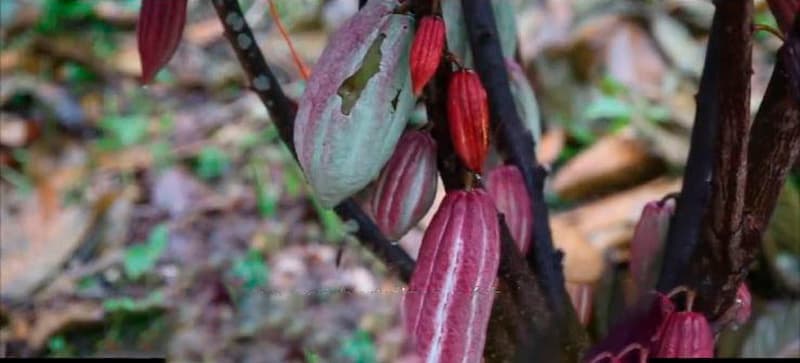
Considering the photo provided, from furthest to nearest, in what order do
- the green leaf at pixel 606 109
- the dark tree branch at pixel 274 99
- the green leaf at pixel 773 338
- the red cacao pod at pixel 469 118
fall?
1. the green leaf at pixel 606 109
2. the green leaf at pixel 773 338
3. the dark tree branch at pixel 274 99
4. the red cacao pod at pixel 469 118

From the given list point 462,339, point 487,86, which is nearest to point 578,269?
point 487,86

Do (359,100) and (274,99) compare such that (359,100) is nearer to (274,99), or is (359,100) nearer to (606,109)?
(274,99)

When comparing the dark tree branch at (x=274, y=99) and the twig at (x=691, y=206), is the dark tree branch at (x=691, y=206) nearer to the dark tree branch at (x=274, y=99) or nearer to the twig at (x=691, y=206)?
the twig at (x=691, y=206)

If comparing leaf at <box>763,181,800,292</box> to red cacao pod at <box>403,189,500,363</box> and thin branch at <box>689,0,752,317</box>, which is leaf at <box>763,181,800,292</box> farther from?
red cacao pod at <box>403,189,500,363</box>

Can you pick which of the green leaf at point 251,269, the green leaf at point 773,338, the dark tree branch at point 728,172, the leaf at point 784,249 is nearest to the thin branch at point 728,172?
the dark tree branch at point 728,172

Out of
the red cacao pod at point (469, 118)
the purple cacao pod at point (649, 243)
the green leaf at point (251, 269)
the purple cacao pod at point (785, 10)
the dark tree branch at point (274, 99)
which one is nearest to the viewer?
the purple cacao pod at point (785, 10)

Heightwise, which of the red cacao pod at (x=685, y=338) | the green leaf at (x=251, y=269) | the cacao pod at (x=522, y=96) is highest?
the cacao pod at (x=522, y=96)

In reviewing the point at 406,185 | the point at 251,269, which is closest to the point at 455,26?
the point at 406,185

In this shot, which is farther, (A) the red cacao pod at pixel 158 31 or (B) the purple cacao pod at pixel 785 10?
(A) the red cacao pod at pixel 158 31
